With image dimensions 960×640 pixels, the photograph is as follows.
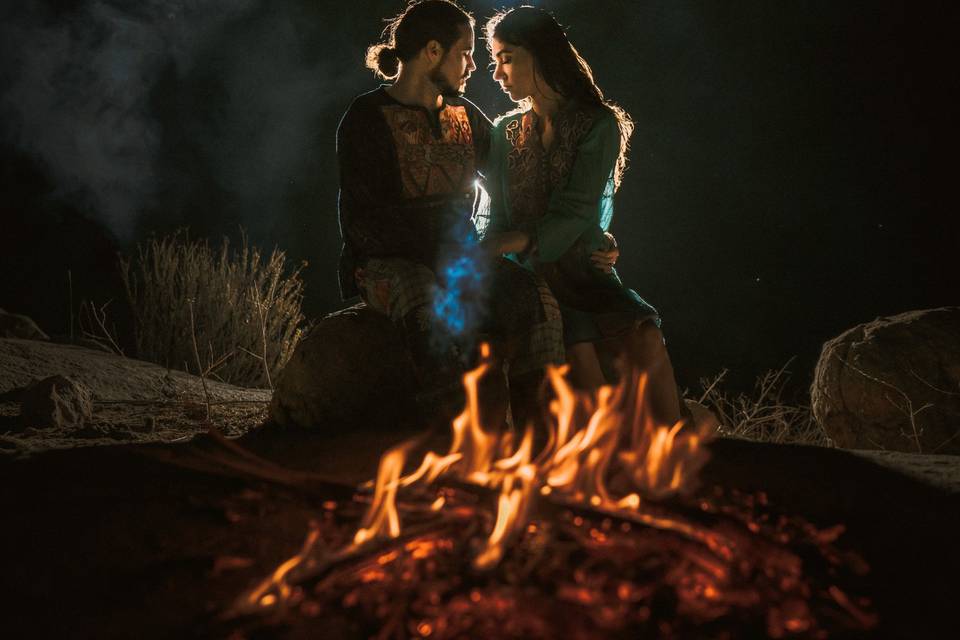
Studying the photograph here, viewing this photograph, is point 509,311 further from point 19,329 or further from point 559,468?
point 19,329

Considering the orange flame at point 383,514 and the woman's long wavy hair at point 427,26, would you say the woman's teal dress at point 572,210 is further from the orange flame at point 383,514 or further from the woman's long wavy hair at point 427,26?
the orange flame at point 383,514

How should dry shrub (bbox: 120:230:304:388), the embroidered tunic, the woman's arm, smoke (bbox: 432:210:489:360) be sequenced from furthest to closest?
dry shrub (bbox: 120:230:304:388) < the embroidered tunic < the woman's arm < smoke (bbox: 432:210:489:360)

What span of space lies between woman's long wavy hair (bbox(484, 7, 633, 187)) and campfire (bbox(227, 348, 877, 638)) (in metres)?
1.54

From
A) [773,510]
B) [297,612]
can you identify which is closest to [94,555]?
[297,612]

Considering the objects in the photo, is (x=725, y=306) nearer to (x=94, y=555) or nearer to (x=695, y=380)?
(x=695, y=380)

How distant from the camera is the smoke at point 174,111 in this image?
920 centimetres

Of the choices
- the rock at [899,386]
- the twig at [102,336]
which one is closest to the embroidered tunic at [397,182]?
the rock at [899,386]

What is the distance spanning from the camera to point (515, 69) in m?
3.53

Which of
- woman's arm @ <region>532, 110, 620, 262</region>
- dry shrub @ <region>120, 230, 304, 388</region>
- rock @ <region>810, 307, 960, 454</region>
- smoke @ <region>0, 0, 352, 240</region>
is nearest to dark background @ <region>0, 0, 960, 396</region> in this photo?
smoke @ <region>0, 0, 352, 240</region>

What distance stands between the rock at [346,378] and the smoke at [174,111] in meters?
6.08

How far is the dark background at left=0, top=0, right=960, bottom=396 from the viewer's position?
28.4 ft

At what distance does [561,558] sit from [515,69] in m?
2.22

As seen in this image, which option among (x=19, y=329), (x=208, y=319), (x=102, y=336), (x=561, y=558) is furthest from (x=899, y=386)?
(x=102, y=336)

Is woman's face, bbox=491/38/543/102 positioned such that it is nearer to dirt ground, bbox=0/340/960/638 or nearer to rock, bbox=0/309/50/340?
dirt ground, bbox=0/340/960/638
